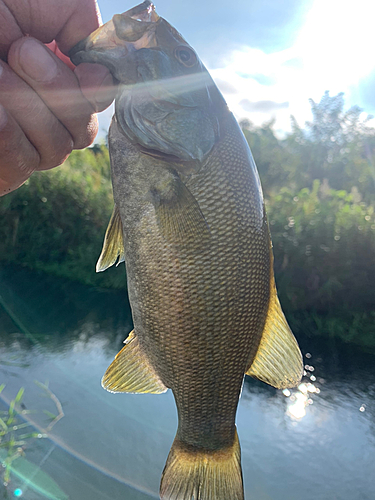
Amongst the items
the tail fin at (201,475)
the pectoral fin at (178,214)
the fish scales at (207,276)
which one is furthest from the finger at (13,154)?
the tail fin at (201,475)

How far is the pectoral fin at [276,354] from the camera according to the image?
1633 millimetres

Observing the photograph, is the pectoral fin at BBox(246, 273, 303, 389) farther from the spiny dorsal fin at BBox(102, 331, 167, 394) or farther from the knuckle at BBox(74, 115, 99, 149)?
the knuckle at BBox(74, 115, 99, 149)

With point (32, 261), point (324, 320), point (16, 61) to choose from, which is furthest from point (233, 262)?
point (32, 261)

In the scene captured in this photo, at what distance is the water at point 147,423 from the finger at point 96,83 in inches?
180

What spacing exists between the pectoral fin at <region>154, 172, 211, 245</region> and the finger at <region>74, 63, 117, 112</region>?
40 centimetres

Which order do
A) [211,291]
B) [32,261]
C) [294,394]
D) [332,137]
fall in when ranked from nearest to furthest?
[211,291] → [294,394] → [32,261] → [332,137]

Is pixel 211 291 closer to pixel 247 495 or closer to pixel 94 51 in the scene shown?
pixel 94 51

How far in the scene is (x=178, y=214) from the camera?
142 cm

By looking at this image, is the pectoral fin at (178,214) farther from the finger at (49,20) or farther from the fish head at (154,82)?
the finger at (49,20)

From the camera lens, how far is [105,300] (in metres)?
9.21

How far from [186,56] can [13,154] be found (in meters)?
0.80

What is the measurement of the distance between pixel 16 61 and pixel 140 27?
1.53 feet

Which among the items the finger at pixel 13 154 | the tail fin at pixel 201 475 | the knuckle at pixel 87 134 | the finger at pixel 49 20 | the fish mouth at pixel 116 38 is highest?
the finger at pixel 49 20

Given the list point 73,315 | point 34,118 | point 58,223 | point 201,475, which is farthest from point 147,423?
point 58,223
